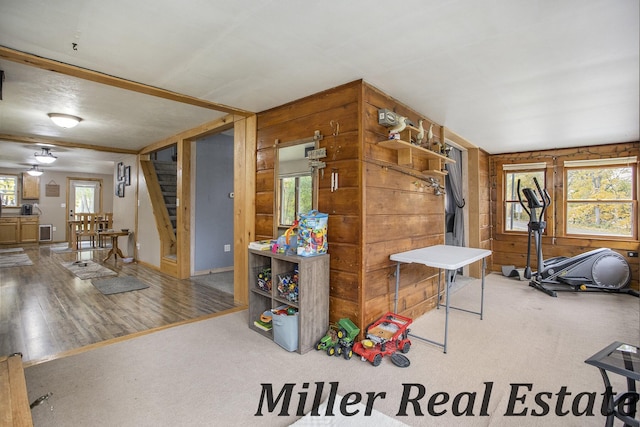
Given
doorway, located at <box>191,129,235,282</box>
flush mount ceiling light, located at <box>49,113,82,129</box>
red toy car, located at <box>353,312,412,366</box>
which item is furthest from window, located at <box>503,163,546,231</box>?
flush mount ceiling light, located at <box>49,113,82,129</box>

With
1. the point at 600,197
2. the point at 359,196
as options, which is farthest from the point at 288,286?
the point at 600,197

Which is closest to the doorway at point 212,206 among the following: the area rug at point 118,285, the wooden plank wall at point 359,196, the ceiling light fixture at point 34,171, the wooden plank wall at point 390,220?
the area rug at point 118,285

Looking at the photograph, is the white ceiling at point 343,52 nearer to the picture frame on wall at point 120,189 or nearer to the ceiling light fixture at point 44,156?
the ceiling light fixture at point 44,156

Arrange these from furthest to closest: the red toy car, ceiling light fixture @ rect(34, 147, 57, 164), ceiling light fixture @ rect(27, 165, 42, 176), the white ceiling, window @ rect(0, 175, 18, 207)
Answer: window @ rect(0, 175, 18, 207) < ceiling light fixture @ rect(27, 165, 42, 176) < ceiling light fixture @ rect(34, 147, 57, 164) < the red toy car < the white ceiling

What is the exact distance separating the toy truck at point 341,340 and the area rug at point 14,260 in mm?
6721

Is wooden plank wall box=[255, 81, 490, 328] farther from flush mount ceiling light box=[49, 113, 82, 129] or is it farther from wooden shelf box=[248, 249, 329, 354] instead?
flush mount ceiling light box=[49, 113, 82, 129]

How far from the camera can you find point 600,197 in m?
4.98

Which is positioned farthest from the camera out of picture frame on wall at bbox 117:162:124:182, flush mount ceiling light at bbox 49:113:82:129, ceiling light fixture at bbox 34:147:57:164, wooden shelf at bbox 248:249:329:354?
picture frame on wall at bbox 117:162:124:182

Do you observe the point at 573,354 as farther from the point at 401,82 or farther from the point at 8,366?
the point at 8,366

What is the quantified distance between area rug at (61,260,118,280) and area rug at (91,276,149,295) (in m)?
0.45

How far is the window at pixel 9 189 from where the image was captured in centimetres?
892

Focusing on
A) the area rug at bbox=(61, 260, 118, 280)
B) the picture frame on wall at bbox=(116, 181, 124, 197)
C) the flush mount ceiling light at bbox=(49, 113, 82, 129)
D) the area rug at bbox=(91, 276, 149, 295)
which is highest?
the flush mount ceiling light at bbox=(49, 113, 82, 129)

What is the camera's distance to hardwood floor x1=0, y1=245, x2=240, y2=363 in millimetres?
2654

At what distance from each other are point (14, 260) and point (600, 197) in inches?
438
